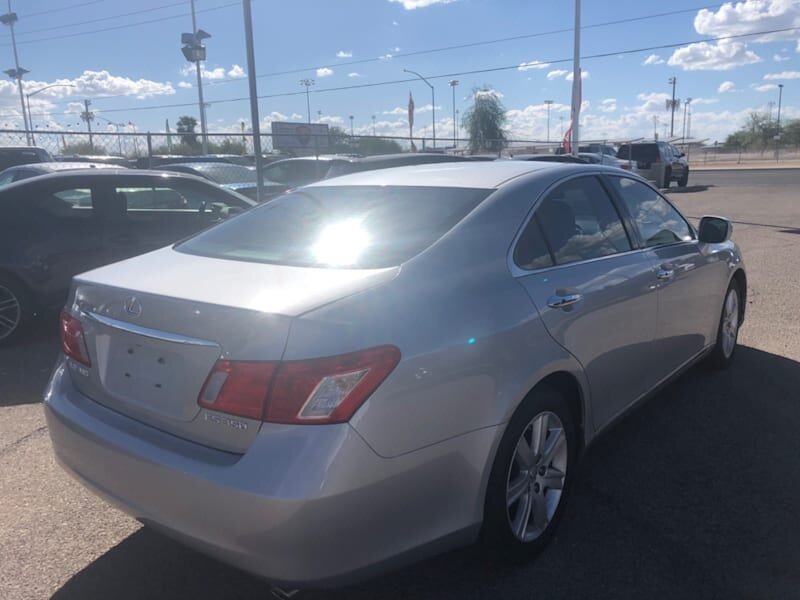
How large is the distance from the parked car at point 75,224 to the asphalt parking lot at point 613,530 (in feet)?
5.30

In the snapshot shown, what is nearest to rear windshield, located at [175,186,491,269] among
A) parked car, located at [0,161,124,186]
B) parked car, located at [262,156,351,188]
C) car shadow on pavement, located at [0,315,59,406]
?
car shadow on pavement, located at [0,315,59,406]

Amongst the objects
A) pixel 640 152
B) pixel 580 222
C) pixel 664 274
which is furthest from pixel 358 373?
pixel 640 152

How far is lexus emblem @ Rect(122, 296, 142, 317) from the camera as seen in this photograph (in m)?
2.43

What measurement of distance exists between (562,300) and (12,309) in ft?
17.0

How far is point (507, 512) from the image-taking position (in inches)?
103

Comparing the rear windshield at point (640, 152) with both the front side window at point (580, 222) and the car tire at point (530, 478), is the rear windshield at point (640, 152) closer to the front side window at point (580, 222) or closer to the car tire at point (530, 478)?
the front side window at point (580, 222)

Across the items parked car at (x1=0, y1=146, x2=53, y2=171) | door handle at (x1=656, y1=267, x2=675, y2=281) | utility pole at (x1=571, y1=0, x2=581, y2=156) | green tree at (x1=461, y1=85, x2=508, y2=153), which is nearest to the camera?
door handle at (x1=656, y1=267, x2=675, y2=281)

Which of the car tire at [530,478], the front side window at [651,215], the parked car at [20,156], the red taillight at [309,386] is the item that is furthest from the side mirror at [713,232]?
the parked car at [20,156]

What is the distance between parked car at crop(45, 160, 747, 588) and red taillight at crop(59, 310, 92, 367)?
0.02m

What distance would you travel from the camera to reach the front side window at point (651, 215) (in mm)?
3904

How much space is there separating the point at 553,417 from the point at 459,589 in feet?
2.59

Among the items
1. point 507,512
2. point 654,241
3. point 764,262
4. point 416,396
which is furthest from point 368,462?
point 764,262

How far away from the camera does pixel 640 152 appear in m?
27.5

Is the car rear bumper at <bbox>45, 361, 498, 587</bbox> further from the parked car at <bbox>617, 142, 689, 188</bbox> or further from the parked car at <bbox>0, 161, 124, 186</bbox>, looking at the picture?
the parked car at <bbox>617, 142, 689, 188</bbox>
